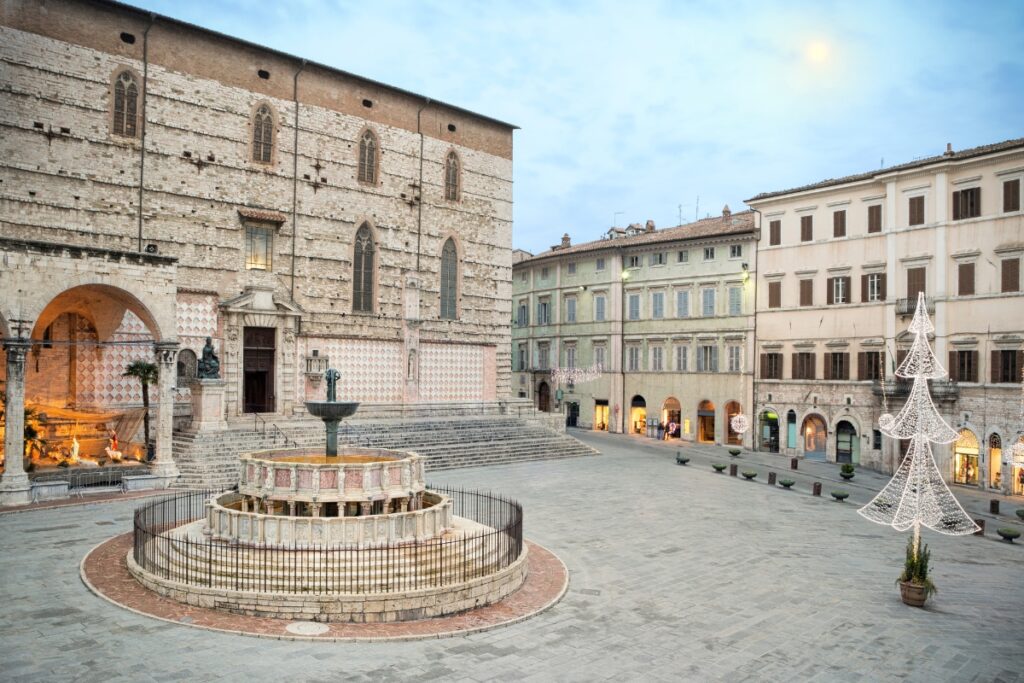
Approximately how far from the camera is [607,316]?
153 feet

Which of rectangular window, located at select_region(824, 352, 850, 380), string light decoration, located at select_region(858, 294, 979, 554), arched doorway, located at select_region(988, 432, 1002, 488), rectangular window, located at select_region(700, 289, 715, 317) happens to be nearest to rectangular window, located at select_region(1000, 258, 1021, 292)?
arched doorway, located at select_region(988, 432, 1002, 488)

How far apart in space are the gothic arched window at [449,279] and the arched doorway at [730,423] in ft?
52.7

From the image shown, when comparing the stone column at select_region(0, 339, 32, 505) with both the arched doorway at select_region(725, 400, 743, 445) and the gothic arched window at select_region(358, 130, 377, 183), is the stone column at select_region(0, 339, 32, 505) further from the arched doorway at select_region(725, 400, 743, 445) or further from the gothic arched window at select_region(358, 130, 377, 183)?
the arched doorway at select_region(725, 400, 743, 445)

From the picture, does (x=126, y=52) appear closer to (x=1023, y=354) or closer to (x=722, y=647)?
(x=722, y=647)

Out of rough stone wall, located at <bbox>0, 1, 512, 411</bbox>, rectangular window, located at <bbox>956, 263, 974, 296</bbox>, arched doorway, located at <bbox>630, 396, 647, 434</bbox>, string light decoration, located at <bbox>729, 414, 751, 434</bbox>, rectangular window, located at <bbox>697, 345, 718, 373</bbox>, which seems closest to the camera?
rough stone wall, located at <bbox>0, 1, 512, 411</bbox>

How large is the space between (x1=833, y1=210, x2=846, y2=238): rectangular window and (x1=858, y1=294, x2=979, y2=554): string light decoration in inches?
393

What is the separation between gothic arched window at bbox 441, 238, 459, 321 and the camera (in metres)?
37.8

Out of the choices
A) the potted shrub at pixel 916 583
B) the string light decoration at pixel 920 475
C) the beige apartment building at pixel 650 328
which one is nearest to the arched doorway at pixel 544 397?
the beige apartment building at pixel 650 328

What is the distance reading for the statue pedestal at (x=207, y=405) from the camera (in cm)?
2614

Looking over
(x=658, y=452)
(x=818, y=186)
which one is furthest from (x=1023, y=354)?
(x=658, y=452)

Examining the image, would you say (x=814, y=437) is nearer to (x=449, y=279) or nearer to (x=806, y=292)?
(x=806, y=292)

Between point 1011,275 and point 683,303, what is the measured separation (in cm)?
1674

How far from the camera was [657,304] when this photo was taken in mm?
44375

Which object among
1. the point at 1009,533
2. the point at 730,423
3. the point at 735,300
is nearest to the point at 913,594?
the point at 1009,533
